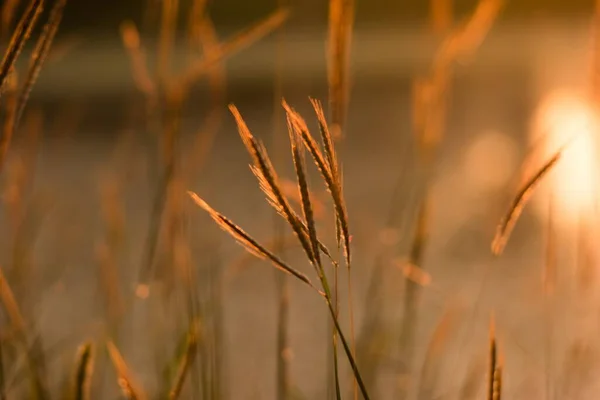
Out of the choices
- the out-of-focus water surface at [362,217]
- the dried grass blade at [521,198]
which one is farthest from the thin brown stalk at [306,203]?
the out-of-focus water surface at [362,217]

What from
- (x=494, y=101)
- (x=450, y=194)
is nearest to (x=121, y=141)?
(x=450, y=194)

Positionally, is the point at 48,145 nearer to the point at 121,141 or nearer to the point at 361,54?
the point at 121,141

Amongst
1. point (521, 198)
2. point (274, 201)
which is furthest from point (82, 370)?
point (521, 198)

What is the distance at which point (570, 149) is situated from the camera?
2.18 m

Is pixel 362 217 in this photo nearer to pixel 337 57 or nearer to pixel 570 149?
pixel 570 149

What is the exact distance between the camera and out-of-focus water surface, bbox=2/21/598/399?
1.20 m

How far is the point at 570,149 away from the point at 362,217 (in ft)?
2.82

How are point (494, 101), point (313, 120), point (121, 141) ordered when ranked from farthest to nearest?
1. point (494, 101)
2. point (313, 120)
3. point (121, 141)

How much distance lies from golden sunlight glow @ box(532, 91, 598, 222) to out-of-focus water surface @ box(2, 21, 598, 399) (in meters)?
0.06

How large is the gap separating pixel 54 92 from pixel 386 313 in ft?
15.5

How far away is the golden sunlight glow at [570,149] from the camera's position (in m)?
1.02

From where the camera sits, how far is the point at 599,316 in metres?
1.39

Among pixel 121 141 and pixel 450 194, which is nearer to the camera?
pixel 121 141

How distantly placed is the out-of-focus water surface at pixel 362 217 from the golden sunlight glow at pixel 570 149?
0.21 feet
